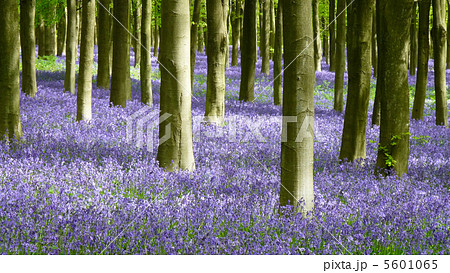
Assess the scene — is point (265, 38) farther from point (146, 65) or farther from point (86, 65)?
point (86, 65)

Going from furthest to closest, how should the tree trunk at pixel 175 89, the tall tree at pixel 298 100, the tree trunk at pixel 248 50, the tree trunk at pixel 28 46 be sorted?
the tree trunk at pixel 248 50, the tree trunk at pixel 28 46, the tree trunk at pixel 175 89, the tall tree at pixel 298 100

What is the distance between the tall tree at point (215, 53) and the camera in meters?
11.7

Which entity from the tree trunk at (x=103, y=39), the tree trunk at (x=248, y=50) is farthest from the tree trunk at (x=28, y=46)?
the tree trunk at (x=248, y=50)

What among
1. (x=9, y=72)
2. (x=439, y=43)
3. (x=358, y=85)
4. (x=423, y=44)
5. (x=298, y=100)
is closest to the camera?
(x=298, y=100)

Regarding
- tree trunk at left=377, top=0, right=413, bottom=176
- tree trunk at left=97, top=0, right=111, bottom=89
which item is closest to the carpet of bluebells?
tree trunk at left=377, top=0, right=413, bottom=176

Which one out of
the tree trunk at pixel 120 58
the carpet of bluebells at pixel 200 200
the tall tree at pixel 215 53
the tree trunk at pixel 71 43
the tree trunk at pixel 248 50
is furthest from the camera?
the tree trunk at pixel 248 50

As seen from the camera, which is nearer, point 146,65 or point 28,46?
point 28,46

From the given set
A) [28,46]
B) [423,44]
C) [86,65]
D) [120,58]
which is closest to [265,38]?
[423,44]

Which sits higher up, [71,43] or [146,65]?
[71,43]

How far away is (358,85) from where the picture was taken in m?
8.76

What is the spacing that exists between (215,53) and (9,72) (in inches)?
192

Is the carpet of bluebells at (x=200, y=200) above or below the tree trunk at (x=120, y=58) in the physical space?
below

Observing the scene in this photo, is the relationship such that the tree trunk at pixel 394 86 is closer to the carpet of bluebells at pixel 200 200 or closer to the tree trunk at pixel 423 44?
the carpet of bluebells at pixel 200 200

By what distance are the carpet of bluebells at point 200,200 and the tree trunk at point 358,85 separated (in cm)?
37
